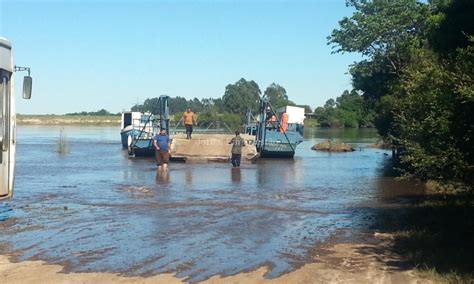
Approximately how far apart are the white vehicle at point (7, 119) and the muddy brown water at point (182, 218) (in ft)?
3.58

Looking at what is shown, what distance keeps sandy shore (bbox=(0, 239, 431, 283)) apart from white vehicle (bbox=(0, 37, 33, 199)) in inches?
48.1

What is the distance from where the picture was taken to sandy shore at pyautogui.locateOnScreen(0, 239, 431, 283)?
25.7ft

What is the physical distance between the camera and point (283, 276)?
823 cm

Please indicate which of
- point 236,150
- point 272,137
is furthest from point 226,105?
point 236,150

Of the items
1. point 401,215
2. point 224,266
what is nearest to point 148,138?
point 401,215

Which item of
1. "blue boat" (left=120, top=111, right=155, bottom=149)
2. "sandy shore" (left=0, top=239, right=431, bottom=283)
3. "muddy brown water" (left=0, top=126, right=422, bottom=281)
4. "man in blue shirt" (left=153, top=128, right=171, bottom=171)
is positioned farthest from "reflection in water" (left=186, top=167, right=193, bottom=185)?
"blue boat" (left=120, top=111, right=155, bottom=149)

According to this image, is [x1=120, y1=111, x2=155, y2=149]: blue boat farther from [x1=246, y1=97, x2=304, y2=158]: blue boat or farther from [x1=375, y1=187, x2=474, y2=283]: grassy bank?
[x1=375, y1=187, x2=474, y2=283]: grassy bank

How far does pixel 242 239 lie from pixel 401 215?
14.7 ft

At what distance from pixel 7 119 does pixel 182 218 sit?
4.73 m

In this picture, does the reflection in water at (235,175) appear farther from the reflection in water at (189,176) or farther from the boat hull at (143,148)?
the boat hull at (143,148)

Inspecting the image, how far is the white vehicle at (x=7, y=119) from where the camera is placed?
9242 millimetres

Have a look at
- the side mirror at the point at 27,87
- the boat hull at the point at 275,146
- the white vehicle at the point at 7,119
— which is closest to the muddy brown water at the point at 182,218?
the white vehicle at the point at 7,119

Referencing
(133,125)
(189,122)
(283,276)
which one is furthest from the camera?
(133,125)

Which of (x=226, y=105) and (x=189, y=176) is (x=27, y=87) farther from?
(x=226, y=105)
